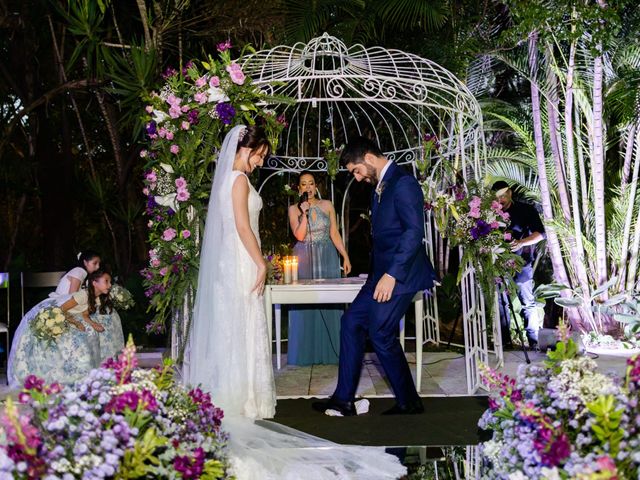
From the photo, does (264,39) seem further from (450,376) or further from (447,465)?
(447,465)

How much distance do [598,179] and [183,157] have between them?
13.9 ft

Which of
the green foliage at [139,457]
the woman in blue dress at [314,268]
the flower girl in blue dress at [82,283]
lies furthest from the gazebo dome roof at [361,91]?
the green foliage at [139,457]

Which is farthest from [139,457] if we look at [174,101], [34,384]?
[174,101]

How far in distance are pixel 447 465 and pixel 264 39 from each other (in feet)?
24.5

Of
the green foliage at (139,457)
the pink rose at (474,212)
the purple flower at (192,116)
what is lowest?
the green foliage at (139,457)

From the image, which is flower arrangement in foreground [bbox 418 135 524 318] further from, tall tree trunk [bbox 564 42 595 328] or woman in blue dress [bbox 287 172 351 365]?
tall tree trunk [bbox 564 42 595 328]

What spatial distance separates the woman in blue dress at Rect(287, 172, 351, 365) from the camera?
7391 millimetres

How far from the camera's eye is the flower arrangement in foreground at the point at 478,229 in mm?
6145

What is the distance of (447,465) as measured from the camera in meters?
4.25

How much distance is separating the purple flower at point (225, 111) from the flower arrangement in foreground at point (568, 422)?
3218 mm

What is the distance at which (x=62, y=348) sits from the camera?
6504 millimetres

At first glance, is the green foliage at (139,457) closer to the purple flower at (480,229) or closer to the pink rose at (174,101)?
the pink rose at (174,101)

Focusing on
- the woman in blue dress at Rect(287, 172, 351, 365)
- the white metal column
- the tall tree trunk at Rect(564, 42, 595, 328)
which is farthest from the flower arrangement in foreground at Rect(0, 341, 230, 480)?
the tall tree trunk at Rect(564, 42, 595, 328)

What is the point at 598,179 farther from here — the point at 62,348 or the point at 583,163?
the point at 62,348
